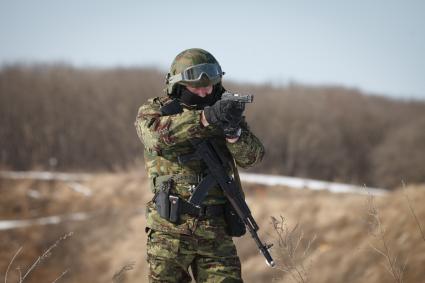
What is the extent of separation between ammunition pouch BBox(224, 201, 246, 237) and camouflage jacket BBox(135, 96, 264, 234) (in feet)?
0.21

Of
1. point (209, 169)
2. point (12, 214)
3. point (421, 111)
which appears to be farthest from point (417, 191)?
point (421, 111)

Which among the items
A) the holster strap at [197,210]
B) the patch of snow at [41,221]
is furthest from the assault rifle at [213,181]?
the patch of snow at [41,221]

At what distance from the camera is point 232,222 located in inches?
140

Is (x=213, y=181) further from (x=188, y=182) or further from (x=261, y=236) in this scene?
(x=261, y=236)

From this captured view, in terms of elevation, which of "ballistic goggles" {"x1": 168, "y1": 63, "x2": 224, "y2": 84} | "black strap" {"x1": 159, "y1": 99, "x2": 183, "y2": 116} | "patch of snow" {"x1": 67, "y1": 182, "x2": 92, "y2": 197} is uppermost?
"ballistic goggles" {"x1": 168, "y1": 63, "x2": 224, "y2": 84}

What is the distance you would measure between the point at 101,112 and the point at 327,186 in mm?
24852

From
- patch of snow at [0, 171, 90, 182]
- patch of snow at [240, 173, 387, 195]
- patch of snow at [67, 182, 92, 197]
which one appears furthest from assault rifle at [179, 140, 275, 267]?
patch of snow at [0, 171, 90, 182]

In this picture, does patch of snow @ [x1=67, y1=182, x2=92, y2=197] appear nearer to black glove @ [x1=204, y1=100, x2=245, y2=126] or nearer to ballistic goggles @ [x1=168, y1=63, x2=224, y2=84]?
ballistic goggles @ [x1=168, y1=63, x2=224, y2=84]

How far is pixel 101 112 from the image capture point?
129 feet

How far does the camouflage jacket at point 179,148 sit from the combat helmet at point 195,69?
6.8 inches

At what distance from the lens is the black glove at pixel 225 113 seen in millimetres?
3166

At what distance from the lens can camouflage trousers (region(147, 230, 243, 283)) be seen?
3471mm

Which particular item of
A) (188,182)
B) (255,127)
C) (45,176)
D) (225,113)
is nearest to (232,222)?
(188,182)

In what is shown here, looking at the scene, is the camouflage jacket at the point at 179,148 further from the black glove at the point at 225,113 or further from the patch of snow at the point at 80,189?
the patch of snow at the point at 80,189
